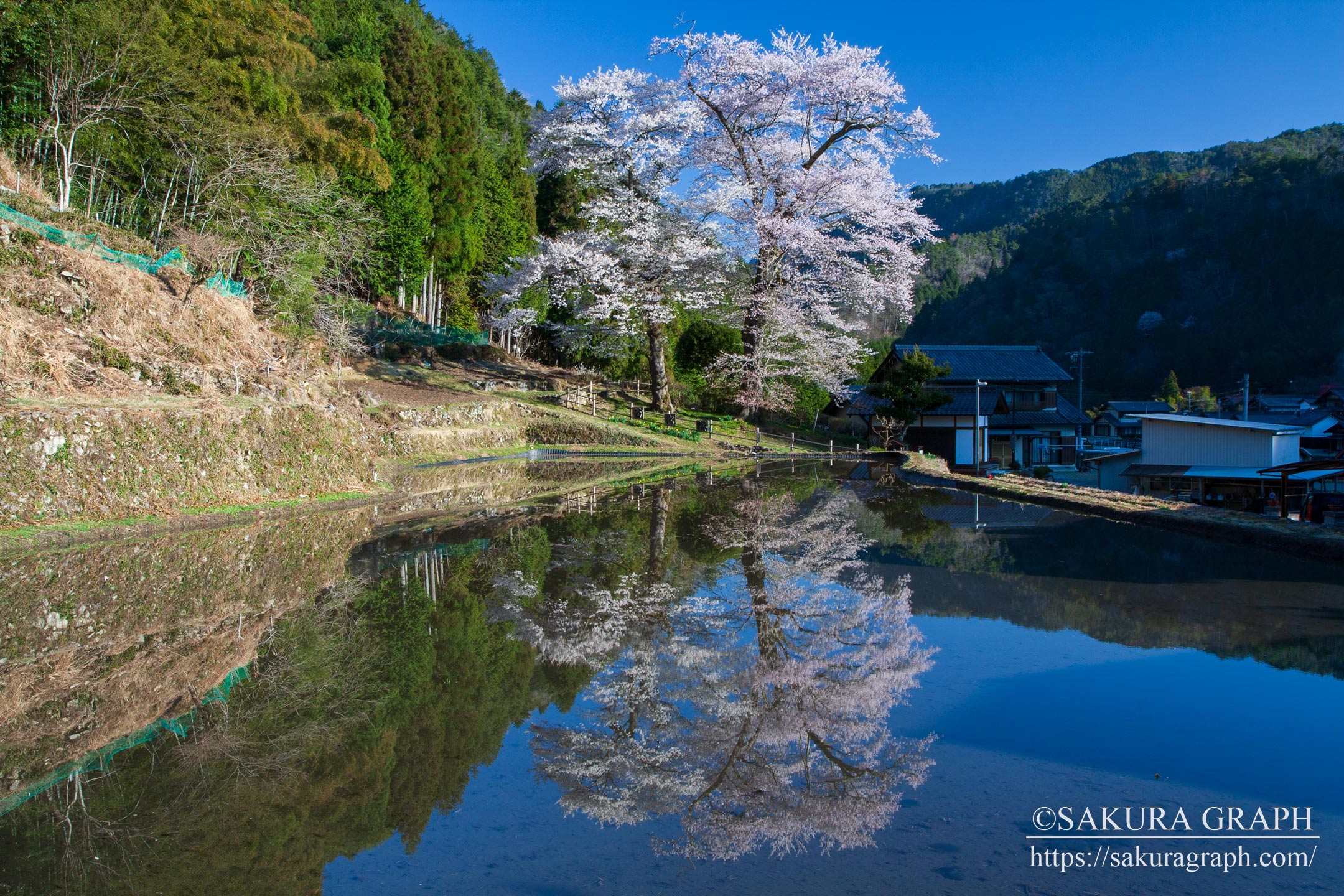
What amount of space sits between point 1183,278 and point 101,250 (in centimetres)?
8538

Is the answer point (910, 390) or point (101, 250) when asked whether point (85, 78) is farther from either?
point (910, 390)

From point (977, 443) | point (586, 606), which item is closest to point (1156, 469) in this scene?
point (977, 443)

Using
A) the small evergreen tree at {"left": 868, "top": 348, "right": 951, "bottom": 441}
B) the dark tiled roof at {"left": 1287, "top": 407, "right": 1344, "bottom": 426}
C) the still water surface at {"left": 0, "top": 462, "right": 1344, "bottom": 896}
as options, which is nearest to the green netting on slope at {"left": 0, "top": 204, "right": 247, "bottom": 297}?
the still water surface at {"left": 0, "top": 462, "right": 1344, "bottom": 896}

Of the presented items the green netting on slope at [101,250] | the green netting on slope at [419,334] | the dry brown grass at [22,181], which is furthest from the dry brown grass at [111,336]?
the green netting on slope at [419,334]

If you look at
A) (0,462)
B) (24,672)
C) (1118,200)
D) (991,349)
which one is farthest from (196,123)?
(1118,200)

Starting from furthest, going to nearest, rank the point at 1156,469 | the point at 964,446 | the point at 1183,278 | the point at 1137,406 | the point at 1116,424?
the point at 1183,278
the point at 1137,406
the point at 1116,424
the point at 964,446
the point at 1156,469

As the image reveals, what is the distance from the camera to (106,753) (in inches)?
150

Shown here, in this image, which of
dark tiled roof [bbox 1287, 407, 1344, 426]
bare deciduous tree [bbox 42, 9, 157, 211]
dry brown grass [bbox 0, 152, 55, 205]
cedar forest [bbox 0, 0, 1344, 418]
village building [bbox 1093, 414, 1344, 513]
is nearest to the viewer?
dry brown grass [bbox 0, 152, 55, 205]

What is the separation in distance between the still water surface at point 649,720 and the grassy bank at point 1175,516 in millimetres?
628

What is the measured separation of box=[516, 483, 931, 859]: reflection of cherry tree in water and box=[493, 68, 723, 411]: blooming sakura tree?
18.0 m

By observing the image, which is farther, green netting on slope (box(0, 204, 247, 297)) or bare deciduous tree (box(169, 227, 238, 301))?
bare deciduous tree (box(169, 227, 238, 301))

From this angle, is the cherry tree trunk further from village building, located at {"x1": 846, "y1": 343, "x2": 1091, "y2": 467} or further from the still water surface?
the still water surface

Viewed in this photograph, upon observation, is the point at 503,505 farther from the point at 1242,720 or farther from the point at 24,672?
the point at 1242,720

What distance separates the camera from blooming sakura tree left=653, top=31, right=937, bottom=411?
21062 millimetres
